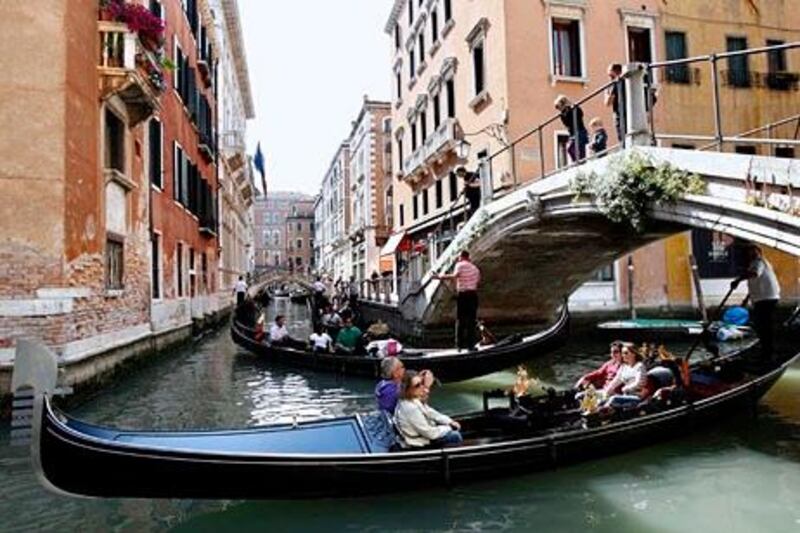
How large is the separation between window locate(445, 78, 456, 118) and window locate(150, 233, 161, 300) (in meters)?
7.12

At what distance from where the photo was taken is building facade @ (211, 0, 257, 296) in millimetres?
19266

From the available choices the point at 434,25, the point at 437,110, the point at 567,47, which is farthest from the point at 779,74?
the point at 434,25

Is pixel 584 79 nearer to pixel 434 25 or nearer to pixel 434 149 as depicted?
pixel 434 149

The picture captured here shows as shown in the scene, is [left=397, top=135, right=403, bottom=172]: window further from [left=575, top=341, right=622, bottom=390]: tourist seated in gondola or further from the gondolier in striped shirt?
[left=575, top=341, right=622, bottom=390]: tourist seated in gondola

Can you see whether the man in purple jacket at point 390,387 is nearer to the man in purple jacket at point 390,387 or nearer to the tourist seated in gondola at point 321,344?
the man in purple jacket at point 390,387

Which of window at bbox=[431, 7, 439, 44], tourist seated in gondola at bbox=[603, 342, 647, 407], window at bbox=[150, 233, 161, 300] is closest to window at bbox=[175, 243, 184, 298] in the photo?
window at bbox=[150, 233, 161, 300]

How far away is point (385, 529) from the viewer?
3.16 metres

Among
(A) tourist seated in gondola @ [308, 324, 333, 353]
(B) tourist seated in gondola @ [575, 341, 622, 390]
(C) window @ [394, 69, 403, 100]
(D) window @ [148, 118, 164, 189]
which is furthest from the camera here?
(C) window @ [394, 69, 403, 100]

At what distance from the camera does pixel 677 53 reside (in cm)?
1230

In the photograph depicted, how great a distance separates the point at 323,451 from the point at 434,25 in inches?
532

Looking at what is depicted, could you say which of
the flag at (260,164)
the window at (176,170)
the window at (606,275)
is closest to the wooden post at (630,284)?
the window at (606,275)

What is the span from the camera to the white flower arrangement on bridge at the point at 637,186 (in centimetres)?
496

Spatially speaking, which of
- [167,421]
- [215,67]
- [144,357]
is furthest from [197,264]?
[167,421]

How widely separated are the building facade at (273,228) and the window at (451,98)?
4532 centimetres
